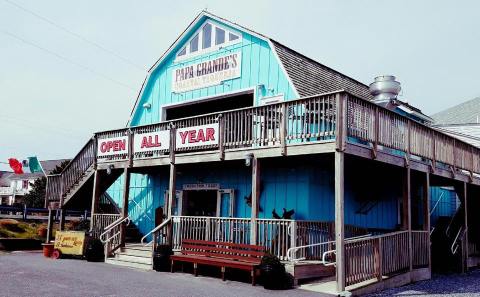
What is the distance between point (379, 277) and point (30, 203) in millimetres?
49476

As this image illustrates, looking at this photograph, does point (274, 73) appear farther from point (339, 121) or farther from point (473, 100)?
point (473, 100)

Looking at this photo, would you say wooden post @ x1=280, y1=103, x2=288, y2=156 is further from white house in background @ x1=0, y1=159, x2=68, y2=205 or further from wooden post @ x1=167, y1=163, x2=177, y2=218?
white house in background @ x1=0, y1=159, x2=68, y2=205

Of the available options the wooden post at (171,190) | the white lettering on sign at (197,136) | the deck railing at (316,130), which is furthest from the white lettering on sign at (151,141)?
the wooden post at (171,190)

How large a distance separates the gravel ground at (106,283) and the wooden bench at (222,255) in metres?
0.42

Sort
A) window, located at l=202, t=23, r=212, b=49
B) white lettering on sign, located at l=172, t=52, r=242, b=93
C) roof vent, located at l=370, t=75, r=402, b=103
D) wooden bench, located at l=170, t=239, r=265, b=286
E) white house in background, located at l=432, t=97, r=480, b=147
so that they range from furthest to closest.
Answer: white house in background, located at l=432, t=97, r=480, b=147 < roof vent, located at l=370, t=75, r=402, b=103 < window, located at l=202, t=23, r=212, b=49 < white lettering on sign, located at l=172, t=52, r=242, b=93 < wooden bench, located at l=170, t=239, r=265, b=286

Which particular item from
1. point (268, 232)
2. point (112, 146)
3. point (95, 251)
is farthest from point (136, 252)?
point (268, 232)

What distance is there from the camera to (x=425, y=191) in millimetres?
14180

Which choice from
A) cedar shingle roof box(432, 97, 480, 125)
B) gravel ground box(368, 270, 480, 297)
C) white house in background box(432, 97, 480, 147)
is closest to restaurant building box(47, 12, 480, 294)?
gravel ground box(368, 270, 480, 297)

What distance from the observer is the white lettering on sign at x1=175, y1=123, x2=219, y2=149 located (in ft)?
44.5

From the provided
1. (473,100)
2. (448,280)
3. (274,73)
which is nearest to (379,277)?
(448,280)

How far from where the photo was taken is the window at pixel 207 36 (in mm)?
17669

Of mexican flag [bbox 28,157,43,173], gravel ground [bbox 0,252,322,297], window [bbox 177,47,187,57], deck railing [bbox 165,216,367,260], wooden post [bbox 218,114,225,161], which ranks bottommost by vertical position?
gravel ground [bbox 0,252,322,297]

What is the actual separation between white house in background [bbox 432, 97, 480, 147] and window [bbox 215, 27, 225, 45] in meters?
14.8

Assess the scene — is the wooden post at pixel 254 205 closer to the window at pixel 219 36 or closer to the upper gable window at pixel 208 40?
Result: the upper gable window at pixel 208 40
